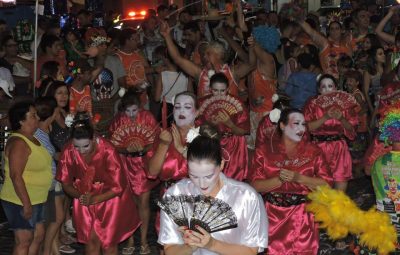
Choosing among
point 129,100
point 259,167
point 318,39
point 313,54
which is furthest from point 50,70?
point 318,39

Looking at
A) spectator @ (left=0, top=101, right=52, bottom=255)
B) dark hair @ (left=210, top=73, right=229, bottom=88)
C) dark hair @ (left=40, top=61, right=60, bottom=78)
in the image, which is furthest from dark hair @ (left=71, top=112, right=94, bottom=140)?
dark hair @ (left=40, top=61, right=60, bottom=78)

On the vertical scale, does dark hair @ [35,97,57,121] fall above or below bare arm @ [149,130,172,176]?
above

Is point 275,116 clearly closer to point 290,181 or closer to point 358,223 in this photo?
point 290,181

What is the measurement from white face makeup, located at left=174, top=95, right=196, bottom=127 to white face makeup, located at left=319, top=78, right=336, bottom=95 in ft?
7.93

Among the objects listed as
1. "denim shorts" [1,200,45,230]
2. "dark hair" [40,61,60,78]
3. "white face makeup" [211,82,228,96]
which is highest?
"dark hair" [40,61,60,78]

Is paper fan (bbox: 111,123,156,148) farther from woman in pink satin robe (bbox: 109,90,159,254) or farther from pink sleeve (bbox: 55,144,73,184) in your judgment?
pink sleeve (bbox: 55,144,73,184)

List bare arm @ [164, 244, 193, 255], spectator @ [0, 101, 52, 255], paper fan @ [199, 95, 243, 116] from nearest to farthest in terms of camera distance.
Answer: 1. bare arm @ [164, 244, 193, 255]
2. spectator @ [0, 101, 52, 255]
3. paper fan @ [199, 95, 243, 116]

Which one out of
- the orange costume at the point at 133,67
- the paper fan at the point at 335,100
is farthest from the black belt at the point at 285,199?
the orange costume at the point at 133,67

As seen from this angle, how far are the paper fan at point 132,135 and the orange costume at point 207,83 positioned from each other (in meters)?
1.19

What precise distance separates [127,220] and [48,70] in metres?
2.93

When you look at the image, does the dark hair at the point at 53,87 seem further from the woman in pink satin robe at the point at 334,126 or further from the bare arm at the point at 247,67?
the woman in pink satin robe at the point at 334,126

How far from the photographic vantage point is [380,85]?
1218 cm

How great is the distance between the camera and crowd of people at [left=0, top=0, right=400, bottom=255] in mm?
6246

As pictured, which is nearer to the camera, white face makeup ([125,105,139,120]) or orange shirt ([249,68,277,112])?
white face makeup ([125,105,139,120])
